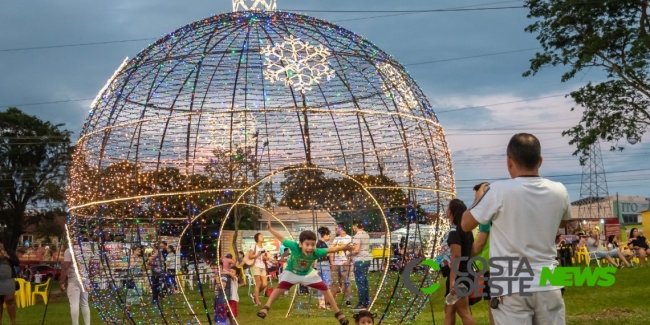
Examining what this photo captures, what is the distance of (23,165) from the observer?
38.4 meters

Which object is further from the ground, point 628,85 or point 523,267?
point 628,85

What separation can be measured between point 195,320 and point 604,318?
546 centimetres

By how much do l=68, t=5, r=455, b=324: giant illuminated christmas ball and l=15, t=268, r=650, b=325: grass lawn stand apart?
1.44 meters

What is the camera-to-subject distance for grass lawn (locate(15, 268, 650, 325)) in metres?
10.7

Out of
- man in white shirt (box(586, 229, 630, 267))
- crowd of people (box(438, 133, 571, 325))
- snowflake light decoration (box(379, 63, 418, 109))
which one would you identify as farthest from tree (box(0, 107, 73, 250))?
crowd of people (box(438, 133, 571, 325))

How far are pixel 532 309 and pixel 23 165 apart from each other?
38.0m

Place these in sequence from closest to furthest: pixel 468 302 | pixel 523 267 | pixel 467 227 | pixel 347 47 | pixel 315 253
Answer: pixel 523 267 → pixel 467 227 → pixel 468 302 → pixel 315 253 → pixel 347 47

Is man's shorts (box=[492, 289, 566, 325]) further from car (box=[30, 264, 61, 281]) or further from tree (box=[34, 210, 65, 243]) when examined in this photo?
tree (box=[34, 210, 65, 243])

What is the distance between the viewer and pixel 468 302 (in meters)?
7.58

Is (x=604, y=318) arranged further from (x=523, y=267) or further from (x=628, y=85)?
(x=628, y=85)

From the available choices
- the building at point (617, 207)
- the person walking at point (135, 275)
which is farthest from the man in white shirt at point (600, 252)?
the building at point (617, 207)

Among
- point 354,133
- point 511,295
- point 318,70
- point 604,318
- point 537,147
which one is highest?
point 318,70

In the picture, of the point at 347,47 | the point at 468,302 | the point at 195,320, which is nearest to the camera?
the point at 468,302

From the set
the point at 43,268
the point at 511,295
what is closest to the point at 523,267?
the point at 511,295
